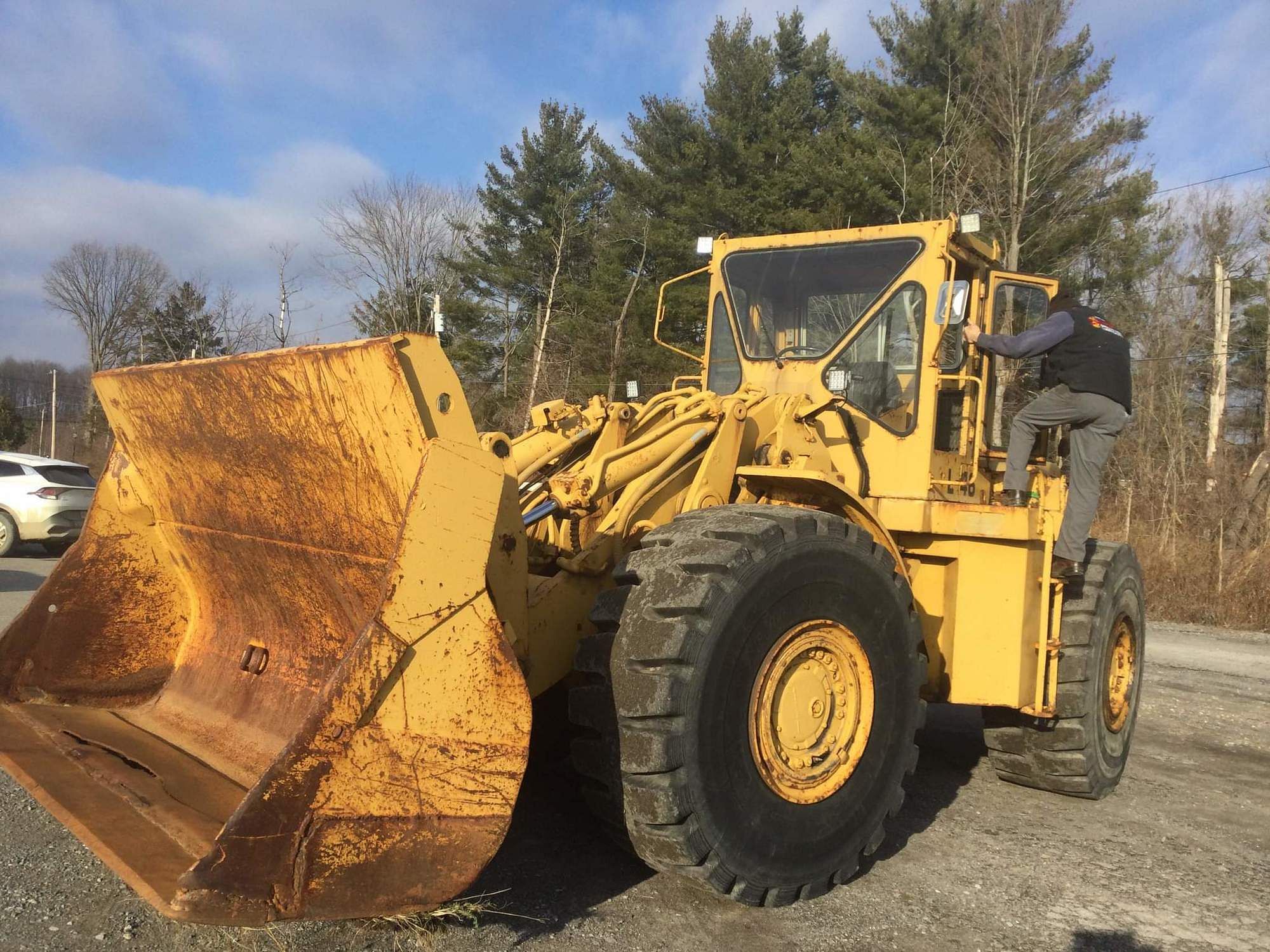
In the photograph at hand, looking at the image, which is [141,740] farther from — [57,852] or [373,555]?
[373,555]

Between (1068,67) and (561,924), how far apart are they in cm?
2481

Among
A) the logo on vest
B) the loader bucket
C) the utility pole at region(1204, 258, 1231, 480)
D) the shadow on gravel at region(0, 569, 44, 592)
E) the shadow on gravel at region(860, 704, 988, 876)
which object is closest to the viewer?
the loader bucket

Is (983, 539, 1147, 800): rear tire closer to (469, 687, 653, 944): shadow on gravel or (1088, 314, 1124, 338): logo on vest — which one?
(1088, 314, 1124, 338): logo on vest

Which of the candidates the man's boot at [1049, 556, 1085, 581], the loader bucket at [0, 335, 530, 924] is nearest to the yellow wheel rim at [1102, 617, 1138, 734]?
the man's boot at [1049, 556, 1085, 581]

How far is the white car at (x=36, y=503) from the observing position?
1519 cm

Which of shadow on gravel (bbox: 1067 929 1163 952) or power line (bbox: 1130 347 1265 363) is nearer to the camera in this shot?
shadow on gravel (bbox: 1067 929 1163 952)

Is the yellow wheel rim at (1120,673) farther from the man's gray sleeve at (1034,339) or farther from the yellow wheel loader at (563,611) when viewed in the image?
the man's gray sleeve at (1034,339)

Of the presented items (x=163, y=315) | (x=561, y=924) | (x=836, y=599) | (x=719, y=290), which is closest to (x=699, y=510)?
(x=836, y=599)

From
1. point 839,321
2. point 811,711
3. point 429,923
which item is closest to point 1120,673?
point 839,321

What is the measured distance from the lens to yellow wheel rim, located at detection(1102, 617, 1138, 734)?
5684 millimetres

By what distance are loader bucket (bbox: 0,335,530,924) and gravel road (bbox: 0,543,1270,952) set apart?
0.49 m

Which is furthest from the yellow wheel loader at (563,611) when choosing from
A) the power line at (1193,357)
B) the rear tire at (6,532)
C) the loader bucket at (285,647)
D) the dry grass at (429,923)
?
the power line at (1193,357)

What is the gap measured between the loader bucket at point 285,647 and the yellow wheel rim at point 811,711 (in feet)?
3.09

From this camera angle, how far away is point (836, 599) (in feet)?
12.4
